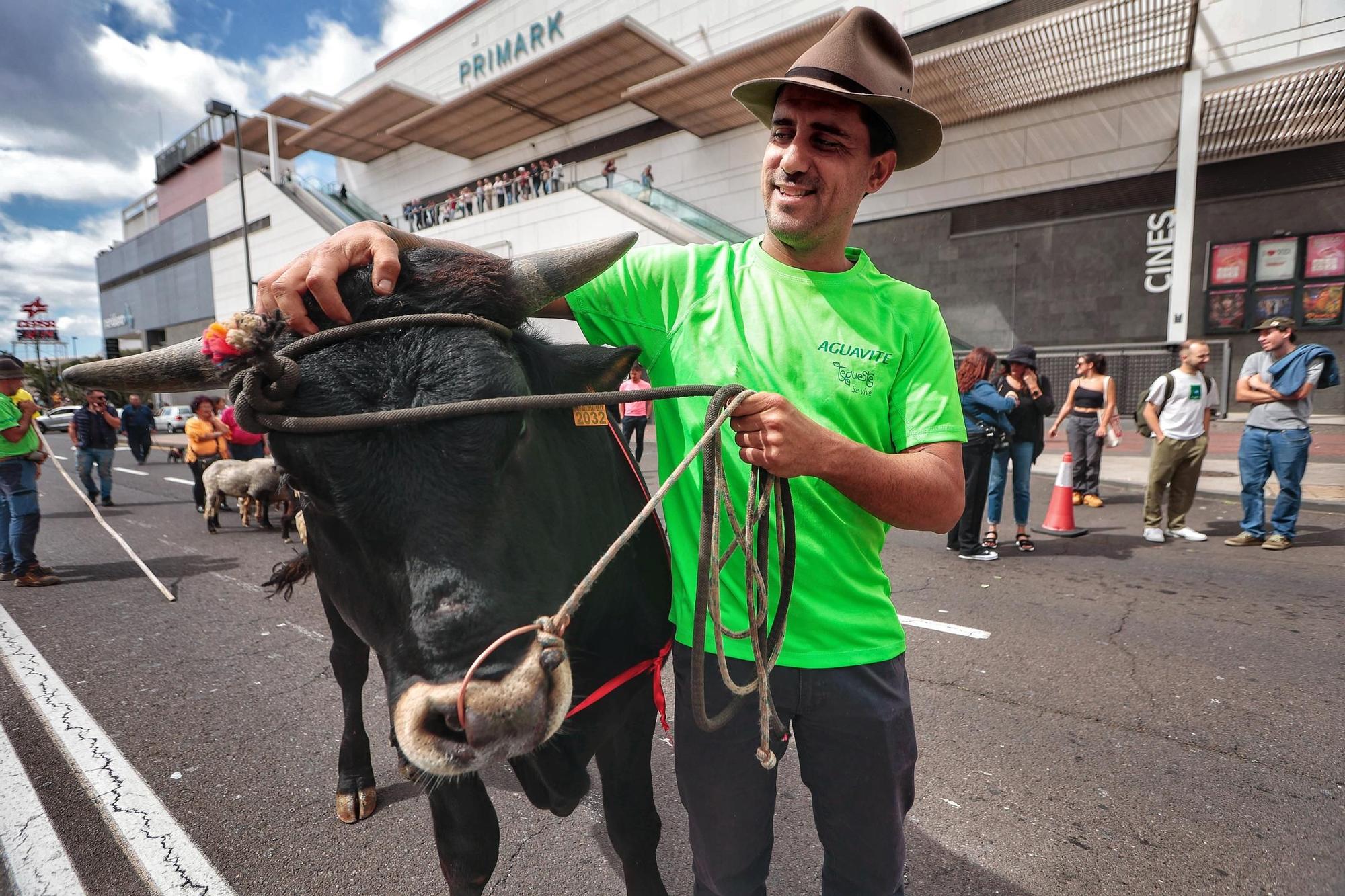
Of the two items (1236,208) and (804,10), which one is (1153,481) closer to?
(1236,208)

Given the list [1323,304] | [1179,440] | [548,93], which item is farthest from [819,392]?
[548,93]

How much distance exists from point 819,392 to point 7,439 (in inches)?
330

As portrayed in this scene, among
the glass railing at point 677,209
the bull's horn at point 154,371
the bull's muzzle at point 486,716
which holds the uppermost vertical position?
the glass railing at point 677,209

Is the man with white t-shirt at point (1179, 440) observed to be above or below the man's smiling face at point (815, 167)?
below

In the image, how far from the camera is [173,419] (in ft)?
107

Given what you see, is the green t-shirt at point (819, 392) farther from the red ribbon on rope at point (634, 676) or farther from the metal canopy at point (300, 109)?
the metal canopy at point (300, 109)

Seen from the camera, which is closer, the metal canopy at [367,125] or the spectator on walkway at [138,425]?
the spectator on walkway at [138,425]

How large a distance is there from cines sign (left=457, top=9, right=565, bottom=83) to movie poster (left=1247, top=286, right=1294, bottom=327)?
1063 inches

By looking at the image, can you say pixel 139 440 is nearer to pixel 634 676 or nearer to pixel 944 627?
pixel 944 627

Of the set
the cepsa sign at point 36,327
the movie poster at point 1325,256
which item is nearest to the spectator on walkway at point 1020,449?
the movie poster at point 1325,256

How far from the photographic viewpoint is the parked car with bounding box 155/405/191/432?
32500 millimetres

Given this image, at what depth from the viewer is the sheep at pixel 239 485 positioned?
348 inches

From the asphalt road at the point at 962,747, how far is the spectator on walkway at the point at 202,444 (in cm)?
454

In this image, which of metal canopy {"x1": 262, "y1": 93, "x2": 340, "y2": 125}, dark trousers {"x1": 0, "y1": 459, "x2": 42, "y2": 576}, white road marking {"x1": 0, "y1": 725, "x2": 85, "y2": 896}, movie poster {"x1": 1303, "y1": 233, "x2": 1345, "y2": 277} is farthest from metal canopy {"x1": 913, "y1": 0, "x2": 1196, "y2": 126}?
metal canopy {"x1": 262, "y1": 93, "x2": 340, "y2": 125}
